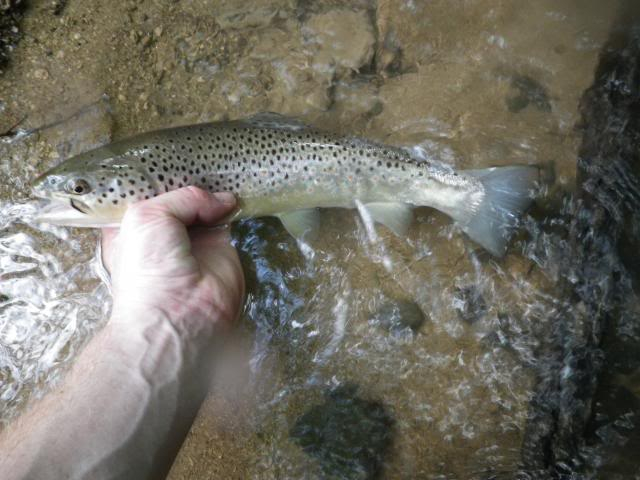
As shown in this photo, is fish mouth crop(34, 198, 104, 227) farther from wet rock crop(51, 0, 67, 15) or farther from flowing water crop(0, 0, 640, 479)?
wet rock crop(51, 0, 67, 15)

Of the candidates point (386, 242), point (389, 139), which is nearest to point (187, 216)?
point (386, 242)

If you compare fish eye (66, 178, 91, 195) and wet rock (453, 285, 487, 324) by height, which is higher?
fish eye (66, 178, 91, 195)

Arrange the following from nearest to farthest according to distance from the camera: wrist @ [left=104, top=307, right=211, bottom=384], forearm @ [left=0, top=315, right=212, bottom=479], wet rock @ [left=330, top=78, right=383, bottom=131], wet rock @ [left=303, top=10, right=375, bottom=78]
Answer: forearm @ [left=0, top=315, right=212, bottom=479], wrist @ [left=104, top=307, right=211, bottom=384], wet rock @ [left=330, top=78, right=383, bottom=131], wet rock @ [left=303, top=10, right=375, bottom=78]

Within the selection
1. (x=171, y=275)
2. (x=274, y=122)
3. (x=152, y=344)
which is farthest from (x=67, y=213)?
(x=274, y=122)

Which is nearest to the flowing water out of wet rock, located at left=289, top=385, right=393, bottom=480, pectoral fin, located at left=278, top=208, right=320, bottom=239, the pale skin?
wet rock, located at left=289, top=385, right=393, bottom=480

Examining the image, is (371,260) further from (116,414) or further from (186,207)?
(116,414)

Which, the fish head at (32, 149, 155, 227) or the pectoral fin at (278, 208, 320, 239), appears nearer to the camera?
the fish head at (32, 149, 155, 227)
